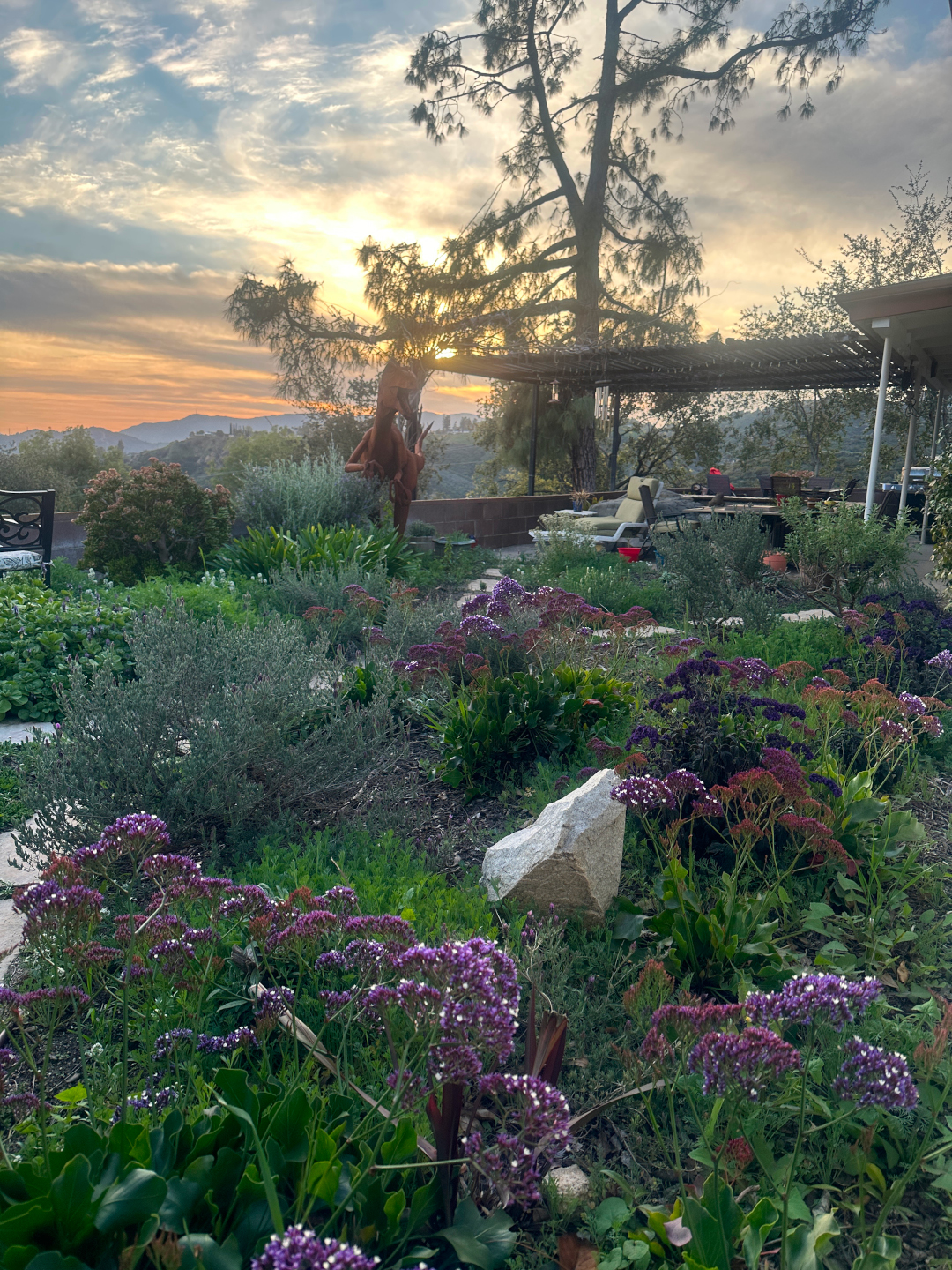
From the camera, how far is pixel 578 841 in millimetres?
2424

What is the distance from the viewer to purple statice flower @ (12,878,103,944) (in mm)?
1402

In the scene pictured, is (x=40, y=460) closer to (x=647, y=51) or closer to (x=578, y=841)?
(x=647, y=51)

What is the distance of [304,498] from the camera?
9023 millimetres

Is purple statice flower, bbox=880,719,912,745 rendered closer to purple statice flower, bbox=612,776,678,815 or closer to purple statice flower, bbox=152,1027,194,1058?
purple statice flower, bbox=612,776,678,815

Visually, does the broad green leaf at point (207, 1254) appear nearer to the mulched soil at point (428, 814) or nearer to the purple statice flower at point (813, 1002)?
the purple statice flower at point (813, 1002)

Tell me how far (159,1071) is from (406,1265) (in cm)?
74

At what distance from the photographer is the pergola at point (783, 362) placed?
9.52 metres

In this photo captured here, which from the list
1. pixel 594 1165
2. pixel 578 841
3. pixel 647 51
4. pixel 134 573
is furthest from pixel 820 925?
pixel 647 51

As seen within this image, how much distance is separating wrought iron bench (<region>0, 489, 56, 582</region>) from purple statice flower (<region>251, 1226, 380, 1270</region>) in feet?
24.1

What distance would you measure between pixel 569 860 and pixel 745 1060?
1252 mm

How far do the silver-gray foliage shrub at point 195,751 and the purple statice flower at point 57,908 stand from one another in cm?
118

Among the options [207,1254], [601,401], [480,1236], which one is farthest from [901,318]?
[207,1254]

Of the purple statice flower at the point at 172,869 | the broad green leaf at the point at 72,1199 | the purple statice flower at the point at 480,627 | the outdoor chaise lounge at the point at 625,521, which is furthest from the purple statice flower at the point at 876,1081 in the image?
the outdoor chaise lounge at the point at 625,521

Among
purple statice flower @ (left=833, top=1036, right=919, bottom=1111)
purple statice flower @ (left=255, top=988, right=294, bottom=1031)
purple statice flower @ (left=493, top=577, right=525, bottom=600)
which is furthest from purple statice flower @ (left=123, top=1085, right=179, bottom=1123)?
purple statice flower @ (left=493, top=577, right=525, bottom=600)
